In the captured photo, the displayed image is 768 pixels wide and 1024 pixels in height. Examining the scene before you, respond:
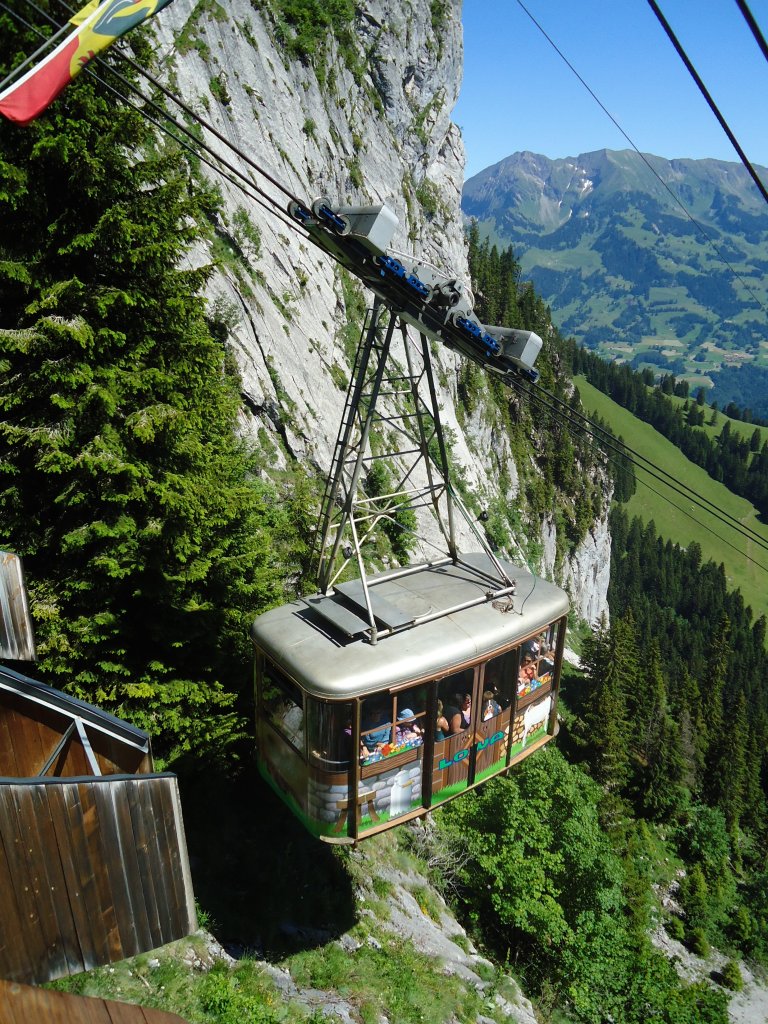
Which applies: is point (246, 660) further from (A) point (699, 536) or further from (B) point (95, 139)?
(A) point (699, 536)

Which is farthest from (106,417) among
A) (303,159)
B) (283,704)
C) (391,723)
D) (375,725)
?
(303,159)

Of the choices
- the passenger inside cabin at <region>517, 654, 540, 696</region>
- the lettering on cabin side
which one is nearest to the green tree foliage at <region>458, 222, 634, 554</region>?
the passenger inside cabin at <region>517, 654, 540, 696</region>

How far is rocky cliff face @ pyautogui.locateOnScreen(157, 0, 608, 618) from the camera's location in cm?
2577

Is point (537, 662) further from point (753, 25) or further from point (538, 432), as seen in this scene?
point (538, 432)

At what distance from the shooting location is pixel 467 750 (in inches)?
436

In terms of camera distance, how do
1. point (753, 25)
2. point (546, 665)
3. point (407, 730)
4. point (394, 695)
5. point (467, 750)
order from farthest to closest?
point (546, 665), point (467, 750), point (407, 730), point (394, 695), point (753, 25)

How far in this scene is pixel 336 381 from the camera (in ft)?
101

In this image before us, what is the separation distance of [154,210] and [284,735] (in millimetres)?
9306

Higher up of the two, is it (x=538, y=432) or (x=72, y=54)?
(x=72, y=54)

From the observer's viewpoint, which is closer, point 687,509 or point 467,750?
point 467,750

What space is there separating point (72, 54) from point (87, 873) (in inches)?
236

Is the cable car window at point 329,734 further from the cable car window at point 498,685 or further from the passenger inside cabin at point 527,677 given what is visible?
the passenger inside cabin at point 527,677

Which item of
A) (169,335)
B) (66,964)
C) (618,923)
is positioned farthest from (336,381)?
(66,964)

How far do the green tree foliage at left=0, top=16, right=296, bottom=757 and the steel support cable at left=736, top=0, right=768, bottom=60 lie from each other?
9527mm
